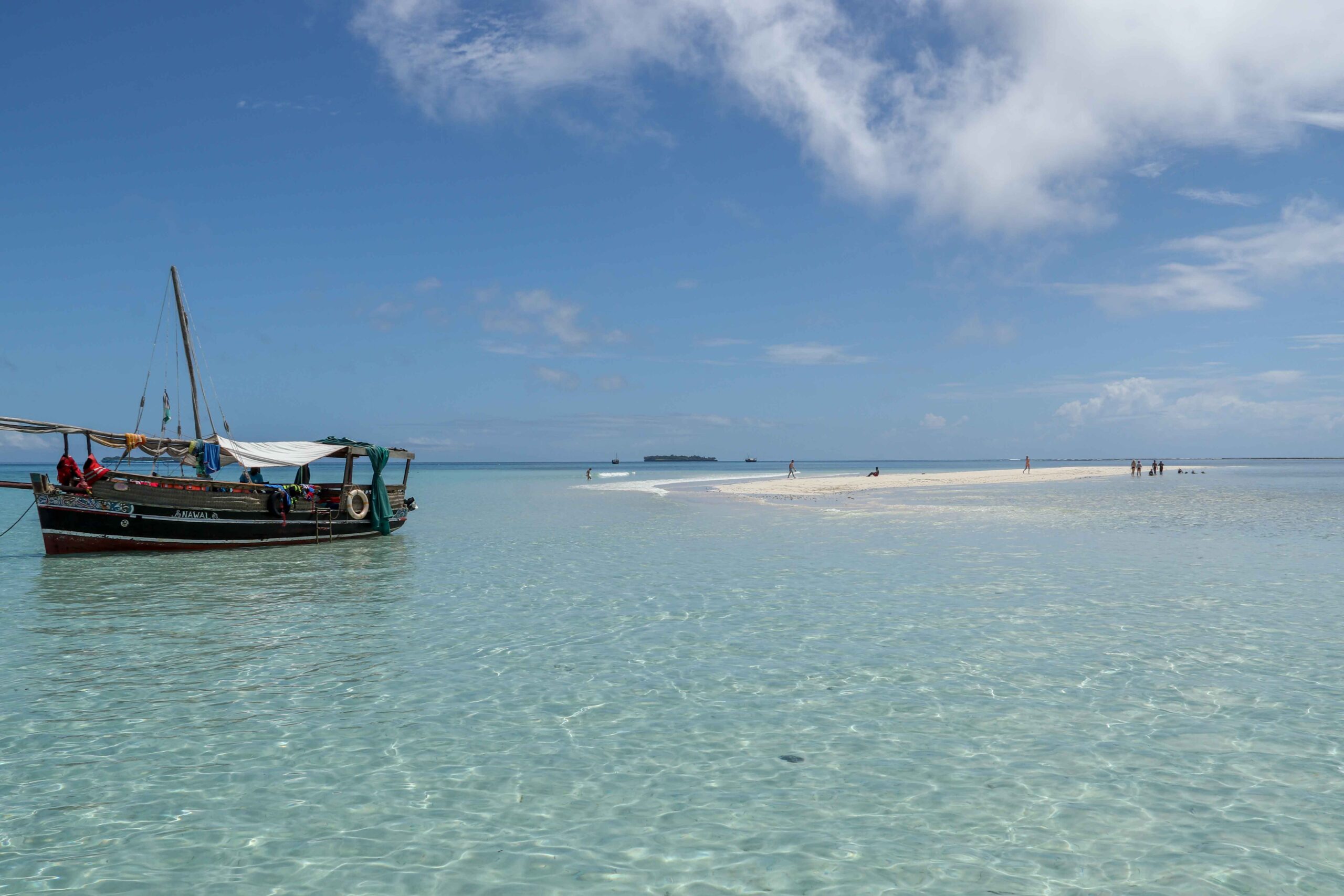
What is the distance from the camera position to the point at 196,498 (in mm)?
25359

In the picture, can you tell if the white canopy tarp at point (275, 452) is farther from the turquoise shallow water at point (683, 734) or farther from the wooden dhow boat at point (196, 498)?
the turquoise shallow water at point (683, 734)

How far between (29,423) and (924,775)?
25.6 meters

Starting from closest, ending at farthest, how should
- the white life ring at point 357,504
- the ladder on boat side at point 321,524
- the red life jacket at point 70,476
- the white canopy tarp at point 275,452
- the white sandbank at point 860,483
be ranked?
the red life jacket at point 70,476 → the white canopy tarp at point 275,452 → the ladder on boat side at point 321,524 → the white life ring at point 357,504 → the white sandbank at point 860,483

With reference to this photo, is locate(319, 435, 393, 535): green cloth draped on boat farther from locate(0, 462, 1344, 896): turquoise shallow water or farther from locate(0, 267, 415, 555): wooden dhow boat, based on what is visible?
locate(0, 462, 1344, 896): turquoise shallow water

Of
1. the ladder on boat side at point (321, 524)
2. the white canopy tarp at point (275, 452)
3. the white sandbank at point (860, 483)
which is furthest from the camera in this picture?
the white sandbank at point (860, 483)

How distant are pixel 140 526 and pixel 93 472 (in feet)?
6.74

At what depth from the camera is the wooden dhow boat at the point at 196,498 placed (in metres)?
24.3

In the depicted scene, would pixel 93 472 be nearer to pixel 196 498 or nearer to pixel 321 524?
pixel 196 498

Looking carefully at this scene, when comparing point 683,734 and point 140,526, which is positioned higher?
point 140,526

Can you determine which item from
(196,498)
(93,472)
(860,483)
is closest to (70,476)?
(93,472)

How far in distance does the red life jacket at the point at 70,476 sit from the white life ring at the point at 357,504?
7888mm

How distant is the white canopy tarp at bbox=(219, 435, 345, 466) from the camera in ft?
89.2

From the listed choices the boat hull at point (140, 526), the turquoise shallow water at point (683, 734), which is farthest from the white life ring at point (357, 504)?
the turquoise shallow water at point (683, 734)

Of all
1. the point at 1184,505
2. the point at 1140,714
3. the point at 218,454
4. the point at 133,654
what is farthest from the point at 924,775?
the point at 1184,505
